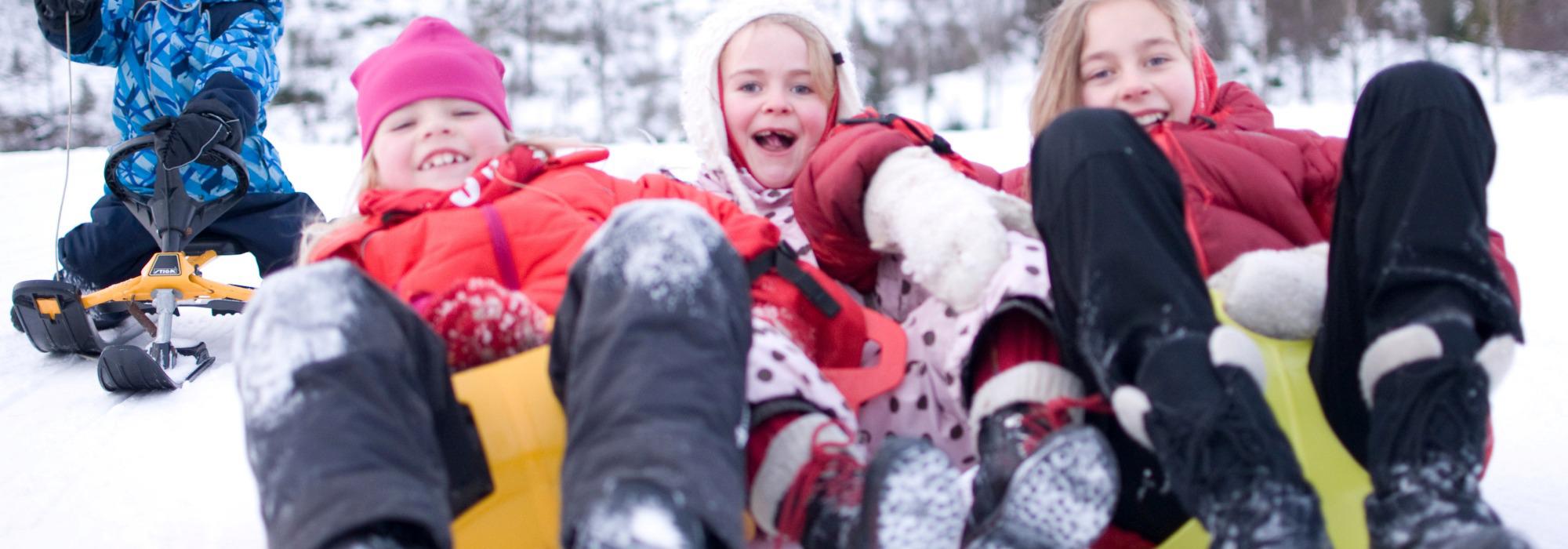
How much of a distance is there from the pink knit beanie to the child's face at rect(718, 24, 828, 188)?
0.47 m

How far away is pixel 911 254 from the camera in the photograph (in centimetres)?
158

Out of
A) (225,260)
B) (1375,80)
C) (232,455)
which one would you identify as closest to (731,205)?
(1375,80)

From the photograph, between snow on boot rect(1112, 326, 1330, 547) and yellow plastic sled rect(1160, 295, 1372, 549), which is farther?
yellow plastic sled rect(1160, 295, 1372, 549)

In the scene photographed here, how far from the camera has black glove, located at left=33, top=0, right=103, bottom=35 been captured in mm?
3238

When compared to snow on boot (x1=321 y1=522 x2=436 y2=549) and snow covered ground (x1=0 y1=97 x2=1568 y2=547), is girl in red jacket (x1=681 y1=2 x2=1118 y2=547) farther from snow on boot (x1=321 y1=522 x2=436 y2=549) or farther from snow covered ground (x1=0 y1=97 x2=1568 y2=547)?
snow on boot (x1=321 y1=522 x2=436 y2=549)

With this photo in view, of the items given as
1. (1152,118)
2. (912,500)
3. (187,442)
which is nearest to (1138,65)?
(1152,118)

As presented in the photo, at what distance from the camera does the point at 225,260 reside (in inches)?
179

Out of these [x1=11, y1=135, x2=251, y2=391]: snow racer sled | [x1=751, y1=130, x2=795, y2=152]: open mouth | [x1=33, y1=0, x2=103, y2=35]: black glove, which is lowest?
[x1=11, y1=135, x2=251, y2=391]: snow racer sled

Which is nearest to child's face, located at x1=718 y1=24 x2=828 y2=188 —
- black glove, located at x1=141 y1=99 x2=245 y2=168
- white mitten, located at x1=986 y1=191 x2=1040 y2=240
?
white mitten, located at x1=986 y1=191 x2=1040 y2=240

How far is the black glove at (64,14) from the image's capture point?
324cm

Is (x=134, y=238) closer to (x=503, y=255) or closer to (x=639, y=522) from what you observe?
(x=503, y=255)

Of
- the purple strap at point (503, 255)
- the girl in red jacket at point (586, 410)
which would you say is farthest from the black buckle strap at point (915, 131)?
the purple strap at point (503, 255)

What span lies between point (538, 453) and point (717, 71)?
1300 mm

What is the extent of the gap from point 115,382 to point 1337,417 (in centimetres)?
269
